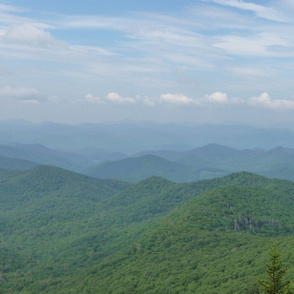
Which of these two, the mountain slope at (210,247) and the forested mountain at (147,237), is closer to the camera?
the mountain slope at (210,247)

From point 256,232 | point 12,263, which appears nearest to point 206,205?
point 256,232

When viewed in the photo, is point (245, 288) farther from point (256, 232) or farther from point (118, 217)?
point (118, 217)

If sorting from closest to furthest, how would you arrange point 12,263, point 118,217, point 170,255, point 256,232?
1. point 170,255
2. point 256,232
3. point 12,263
4. point 118,217

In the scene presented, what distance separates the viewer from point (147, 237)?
90.0 m

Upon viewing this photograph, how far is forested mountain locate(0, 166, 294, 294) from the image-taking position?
212 ft

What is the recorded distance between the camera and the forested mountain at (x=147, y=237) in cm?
6475

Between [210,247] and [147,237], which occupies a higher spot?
[210,247]

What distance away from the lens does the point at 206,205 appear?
9788 centimetres

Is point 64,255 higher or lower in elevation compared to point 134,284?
lower

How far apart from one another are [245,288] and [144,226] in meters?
63.5

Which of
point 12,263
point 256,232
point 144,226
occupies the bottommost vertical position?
point 12,263

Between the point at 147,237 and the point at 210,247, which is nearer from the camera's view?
the point at 210,247

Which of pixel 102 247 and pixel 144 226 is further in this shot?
pixel 144 226

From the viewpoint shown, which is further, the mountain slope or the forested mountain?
the forested mountain
